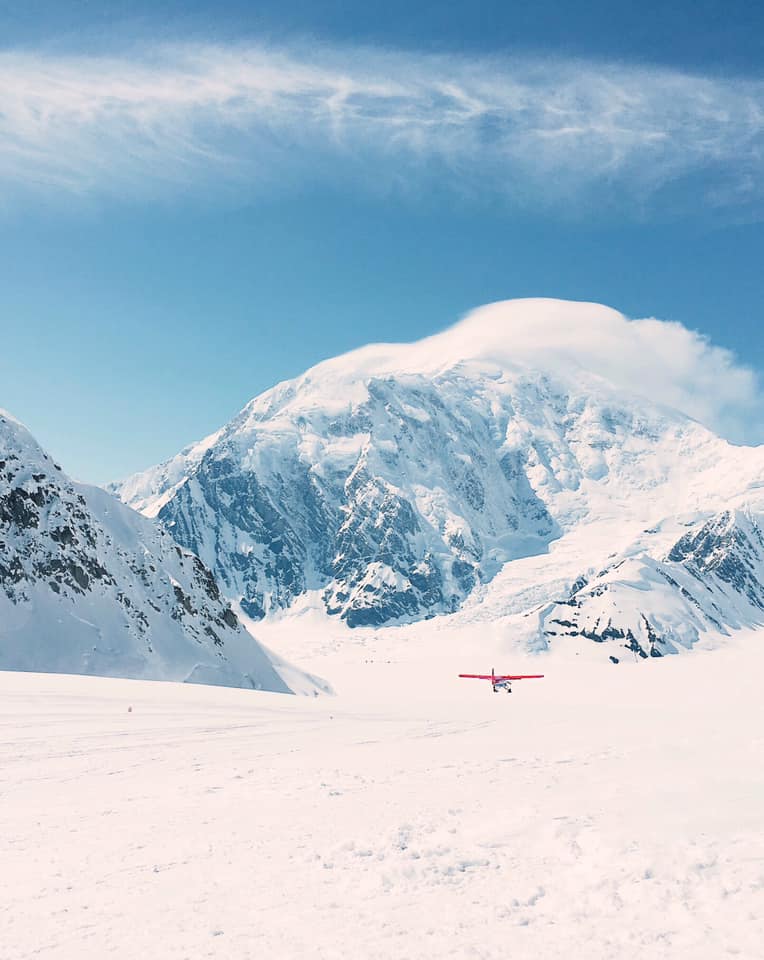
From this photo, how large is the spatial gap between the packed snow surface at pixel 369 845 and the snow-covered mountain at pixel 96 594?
3816 cm

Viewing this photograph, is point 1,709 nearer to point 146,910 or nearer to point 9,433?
point 146,910

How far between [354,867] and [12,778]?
978 cm

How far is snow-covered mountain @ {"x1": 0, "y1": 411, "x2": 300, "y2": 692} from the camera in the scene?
60594 millimetres

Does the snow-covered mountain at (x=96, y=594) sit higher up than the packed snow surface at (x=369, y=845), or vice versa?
the snow-covered mountain at (x=96, y=594)

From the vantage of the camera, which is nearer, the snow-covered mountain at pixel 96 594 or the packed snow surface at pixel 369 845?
the packed snow surface at pixel 369 845

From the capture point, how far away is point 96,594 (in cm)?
6694

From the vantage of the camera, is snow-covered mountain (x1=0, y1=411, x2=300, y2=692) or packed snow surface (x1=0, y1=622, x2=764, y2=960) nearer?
packed snow surface (x1=0, y1=622, x2=764, y2=960)

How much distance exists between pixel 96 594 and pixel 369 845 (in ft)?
196

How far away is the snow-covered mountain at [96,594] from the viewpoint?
6059 cm

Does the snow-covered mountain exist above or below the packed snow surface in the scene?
above

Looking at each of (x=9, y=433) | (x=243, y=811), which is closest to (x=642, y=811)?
(x=243, y=811)

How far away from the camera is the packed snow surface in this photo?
9.85 meters

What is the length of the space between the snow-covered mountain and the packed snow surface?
38.2 m

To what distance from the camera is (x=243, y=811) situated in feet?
51.0
